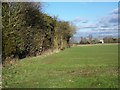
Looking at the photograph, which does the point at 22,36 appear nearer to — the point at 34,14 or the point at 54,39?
the point at 34,14

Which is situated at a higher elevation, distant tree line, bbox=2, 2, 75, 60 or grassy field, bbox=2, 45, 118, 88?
distant tree line, bbox=2, 2, 75, 60

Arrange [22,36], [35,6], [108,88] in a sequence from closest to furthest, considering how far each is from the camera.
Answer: [108,88]
[22,36]
[35,6]

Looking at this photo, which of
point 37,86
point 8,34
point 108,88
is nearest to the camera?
point 108,88

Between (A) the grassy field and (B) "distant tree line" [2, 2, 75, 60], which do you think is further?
(B) "distant tree line" [2, 2, 75, 60]

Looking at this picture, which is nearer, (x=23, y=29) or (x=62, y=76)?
(x=62, y=76)

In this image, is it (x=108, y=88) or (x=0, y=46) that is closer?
(x=108, y=88)

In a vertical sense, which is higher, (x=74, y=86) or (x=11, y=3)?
(x=11, y=3)

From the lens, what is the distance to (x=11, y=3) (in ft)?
85.1

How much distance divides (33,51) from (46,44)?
708 centimetres

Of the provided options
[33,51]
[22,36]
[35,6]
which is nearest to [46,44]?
[33,51]

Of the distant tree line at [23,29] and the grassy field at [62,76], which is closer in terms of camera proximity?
the grassy field at [62,76]

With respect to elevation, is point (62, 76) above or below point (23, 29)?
below

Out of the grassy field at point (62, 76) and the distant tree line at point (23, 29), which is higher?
the distant tree line at point (23, 29)

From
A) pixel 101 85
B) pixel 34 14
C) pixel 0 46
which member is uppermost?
pixel 34 14
